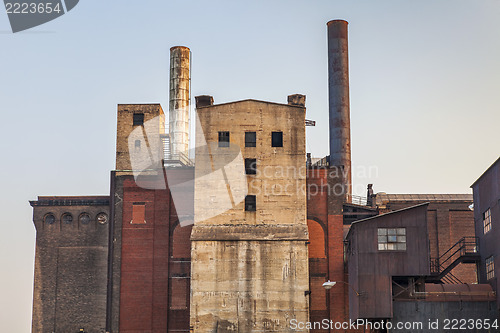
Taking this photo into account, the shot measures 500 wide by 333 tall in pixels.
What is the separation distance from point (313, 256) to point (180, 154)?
1477cm

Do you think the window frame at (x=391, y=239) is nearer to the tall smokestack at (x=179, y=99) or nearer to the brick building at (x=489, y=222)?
the brick building at (x=489, y=222)

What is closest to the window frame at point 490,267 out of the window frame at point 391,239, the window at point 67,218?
the window frame at point 391,239

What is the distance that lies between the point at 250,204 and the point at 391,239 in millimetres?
12335

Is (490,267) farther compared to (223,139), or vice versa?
(223,139)

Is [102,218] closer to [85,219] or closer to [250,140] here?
[85,219]

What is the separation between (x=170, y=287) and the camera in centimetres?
5403

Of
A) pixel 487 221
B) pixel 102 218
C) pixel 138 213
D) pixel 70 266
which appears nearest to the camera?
pixel 487 221

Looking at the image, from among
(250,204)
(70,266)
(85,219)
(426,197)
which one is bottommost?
(70,266)

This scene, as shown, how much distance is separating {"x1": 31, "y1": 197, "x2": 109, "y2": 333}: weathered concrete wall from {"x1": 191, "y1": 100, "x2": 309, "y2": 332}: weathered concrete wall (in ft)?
30.7

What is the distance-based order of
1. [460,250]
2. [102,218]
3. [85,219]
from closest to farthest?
[460,250]
[102,218]
[85,219]

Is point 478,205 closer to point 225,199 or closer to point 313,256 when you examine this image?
point 313,256

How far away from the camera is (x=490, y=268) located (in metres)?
44.2

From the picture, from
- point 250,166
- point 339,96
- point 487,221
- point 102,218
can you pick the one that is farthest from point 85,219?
point 487,221

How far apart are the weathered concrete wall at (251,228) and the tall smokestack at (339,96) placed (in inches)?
518
